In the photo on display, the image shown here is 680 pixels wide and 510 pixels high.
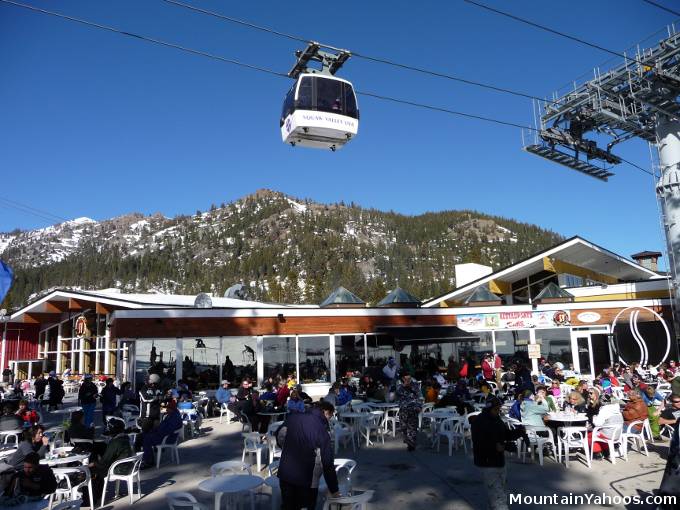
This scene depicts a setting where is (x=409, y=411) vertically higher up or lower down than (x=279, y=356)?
lower down

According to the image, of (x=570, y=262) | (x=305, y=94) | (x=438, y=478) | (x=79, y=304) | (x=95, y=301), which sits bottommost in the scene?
(x=438, y=478)

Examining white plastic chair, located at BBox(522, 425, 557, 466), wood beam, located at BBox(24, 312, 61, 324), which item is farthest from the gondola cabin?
wood beam, located at BBox(24, 312, 61, 324)

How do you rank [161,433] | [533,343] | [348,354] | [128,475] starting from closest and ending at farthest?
[128,475] < [161,433] < [348,354] < [533,343]

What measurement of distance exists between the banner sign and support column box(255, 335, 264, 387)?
8.53 meters

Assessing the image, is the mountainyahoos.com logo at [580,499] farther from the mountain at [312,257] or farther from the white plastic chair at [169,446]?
the mountain at [312,257]

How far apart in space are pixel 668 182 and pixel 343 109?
16.4m

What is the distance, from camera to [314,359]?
1991 cm

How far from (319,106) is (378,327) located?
12396 mm

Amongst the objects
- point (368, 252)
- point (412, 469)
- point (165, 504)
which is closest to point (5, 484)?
point (165, 504)

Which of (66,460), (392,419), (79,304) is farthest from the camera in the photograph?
(79,304)

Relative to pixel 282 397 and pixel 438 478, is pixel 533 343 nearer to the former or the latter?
pixel 282 397

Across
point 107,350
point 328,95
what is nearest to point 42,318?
point 107,350

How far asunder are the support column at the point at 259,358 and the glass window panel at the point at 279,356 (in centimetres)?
15

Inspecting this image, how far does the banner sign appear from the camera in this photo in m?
21.5
